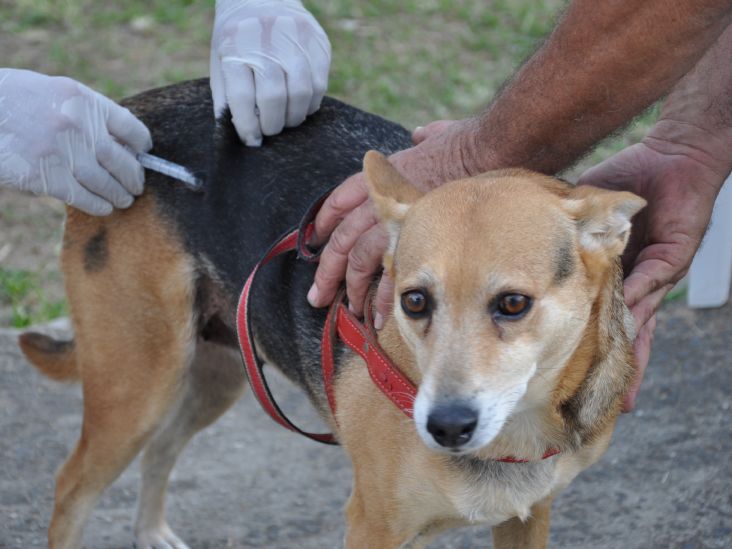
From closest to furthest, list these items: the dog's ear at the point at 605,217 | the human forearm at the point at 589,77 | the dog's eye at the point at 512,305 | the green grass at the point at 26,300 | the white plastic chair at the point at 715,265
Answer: the dog's eye at the point at 512,305
the dog's ear at the point at 605,217
the human forearm at the point at 589,77
the white plastic chair at the point at 715,265
the green grass at the point at 26,300

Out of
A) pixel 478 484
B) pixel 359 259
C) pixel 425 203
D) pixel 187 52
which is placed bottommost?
pixel 187 52

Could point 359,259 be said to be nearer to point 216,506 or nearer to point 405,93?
point 216,506

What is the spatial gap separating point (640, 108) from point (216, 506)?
2.51 m

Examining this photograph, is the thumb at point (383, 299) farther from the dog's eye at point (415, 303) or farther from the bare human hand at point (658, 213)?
the bare human hand at point (658, 213)

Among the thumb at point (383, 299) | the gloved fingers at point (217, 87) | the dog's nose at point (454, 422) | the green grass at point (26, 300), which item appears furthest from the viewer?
the green grass at point (26, 300)

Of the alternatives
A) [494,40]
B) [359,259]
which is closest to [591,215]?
[359,259]

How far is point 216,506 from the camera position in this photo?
4.70 meters

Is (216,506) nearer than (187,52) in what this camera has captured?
Yes

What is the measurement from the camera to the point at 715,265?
555cm

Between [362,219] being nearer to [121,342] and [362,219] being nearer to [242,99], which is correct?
[242,99]

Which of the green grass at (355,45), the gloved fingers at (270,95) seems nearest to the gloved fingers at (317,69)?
the gloved fingers at (270,95)

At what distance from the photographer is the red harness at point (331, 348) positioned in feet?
9.95

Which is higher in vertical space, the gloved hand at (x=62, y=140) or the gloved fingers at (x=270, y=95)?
the gloved fingers at (x=270, y=95)

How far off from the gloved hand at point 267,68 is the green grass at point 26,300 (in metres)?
2.46
